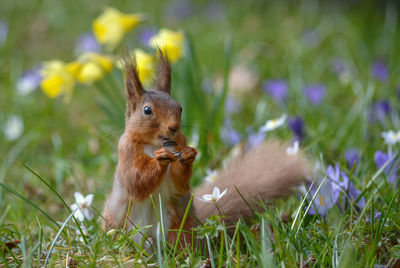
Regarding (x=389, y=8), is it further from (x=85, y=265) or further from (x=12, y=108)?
(x=85, y=265)

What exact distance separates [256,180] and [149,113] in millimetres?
560

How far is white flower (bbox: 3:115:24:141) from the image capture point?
315 cm

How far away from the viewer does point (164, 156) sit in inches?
53.5

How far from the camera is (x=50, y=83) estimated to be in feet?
7.75

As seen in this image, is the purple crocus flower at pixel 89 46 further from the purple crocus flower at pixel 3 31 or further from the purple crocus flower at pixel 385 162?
the purple crocus flower at pixel 385 162

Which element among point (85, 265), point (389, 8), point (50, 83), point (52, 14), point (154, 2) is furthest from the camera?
point (154, 2)

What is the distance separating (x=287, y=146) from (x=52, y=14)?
4030mm

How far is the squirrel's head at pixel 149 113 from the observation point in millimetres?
1389

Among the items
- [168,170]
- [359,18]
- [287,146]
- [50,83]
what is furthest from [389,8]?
[168,170]

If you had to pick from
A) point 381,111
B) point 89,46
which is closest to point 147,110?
point 381,111

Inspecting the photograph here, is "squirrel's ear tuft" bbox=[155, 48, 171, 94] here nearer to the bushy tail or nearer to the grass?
the grass

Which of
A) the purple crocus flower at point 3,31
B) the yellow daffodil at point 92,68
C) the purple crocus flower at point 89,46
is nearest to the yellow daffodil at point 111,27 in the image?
the yellow daffodil at point 92,68

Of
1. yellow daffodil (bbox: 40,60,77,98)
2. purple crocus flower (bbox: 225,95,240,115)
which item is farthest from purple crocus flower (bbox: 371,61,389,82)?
yellow daffodil (bbox: 40,60,77,98)

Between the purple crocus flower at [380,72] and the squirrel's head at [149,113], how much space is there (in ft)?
7.46
